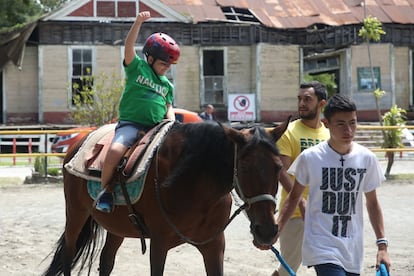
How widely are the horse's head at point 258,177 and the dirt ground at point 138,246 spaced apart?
2.82 m

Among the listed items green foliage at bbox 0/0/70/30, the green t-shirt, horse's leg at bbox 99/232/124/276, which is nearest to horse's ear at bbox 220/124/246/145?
the green t-shirt

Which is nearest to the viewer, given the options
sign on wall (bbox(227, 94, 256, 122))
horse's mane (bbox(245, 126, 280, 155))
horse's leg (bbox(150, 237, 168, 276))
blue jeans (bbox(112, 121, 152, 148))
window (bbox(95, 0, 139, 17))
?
horse's mane (bbox(245, 126, 280, 155))

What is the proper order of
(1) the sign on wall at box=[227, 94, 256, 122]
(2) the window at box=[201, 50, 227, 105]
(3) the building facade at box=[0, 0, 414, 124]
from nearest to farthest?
(1) the sign on wall at box=[227, 94, 256, 122], (3) the building facade at box=[0, 0, 414, 124], (2) the window at box=[201, 50, 227, 105]

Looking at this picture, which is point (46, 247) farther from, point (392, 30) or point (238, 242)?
point (392, 30)

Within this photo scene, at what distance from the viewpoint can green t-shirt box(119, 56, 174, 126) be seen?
548 centimetres

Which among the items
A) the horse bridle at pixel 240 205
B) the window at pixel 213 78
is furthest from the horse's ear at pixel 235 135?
the window at pixel 213 78

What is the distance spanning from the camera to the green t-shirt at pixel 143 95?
548 centimetres

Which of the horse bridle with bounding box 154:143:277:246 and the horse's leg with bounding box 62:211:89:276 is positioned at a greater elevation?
the horse bridle with bounding box 154:143:277:246

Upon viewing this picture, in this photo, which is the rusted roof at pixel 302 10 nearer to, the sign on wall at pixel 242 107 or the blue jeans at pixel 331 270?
the sign on wall at pixel 242 107

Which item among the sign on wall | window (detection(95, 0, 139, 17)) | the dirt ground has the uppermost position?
window (detection(95, 0, 139, 17))

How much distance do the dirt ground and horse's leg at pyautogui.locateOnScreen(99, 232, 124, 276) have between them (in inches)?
33.7

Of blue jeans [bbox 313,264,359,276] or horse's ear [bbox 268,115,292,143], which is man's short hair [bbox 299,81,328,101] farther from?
blue jeans [bbox 313,264,359,276]

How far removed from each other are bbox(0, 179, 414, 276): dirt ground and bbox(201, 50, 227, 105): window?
15.7 meters

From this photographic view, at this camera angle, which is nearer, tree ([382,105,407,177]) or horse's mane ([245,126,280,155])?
horse's mane ([245,126,280,155])
